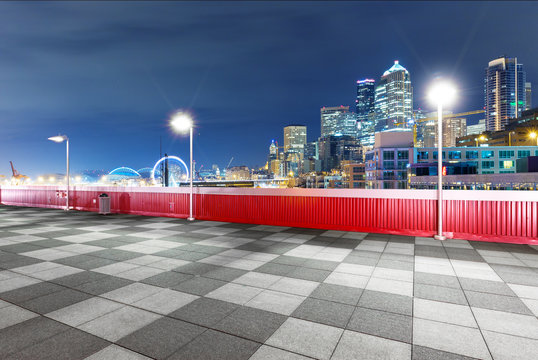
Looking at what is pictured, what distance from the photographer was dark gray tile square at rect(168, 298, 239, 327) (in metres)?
4.48

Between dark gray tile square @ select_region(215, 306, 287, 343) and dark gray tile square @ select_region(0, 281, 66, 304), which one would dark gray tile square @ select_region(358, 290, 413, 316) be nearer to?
dark gray tile square @ select_region(215, 306, 287, 343)

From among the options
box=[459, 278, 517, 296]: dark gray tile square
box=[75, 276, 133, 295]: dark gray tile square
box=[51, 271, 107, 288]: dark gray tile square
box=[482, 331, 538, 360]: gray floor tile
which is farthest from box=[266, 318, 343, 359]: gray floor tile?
box=[51, 271, 107, 288]: dark gray tile square

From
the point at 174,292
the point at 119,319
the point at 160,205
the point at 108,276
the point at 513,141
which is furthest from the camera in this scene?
the point at 513,141

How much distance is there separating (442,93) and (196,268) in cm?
1013

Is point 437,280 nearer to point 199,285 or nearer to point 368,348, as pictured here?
point 368,348

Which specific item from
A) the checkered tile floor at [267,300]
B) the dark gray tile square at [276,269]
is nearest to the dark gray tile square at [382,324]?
the checkered tile floor at [267,300]

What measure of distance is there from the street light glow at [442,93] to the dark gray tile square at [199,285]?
972 cm

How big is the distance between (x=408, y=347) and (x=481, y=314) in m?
1.85

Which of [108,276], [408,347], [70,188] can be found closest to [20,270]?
[108,276]

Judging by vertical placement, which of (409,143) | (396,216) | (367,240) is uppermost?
(409,143)

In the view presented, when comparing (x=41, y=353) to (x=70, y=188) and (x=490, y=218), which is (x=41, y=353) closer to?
(x=490, y=218)

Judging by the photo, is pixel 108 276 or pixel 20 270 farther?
pixel 20 270

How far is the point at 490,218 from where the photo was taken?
10.2 m

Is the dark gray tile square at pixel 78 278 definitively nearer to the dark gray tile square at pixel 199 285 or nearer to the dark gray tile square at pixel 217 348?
the dark gray tile square at pixel 199 285
